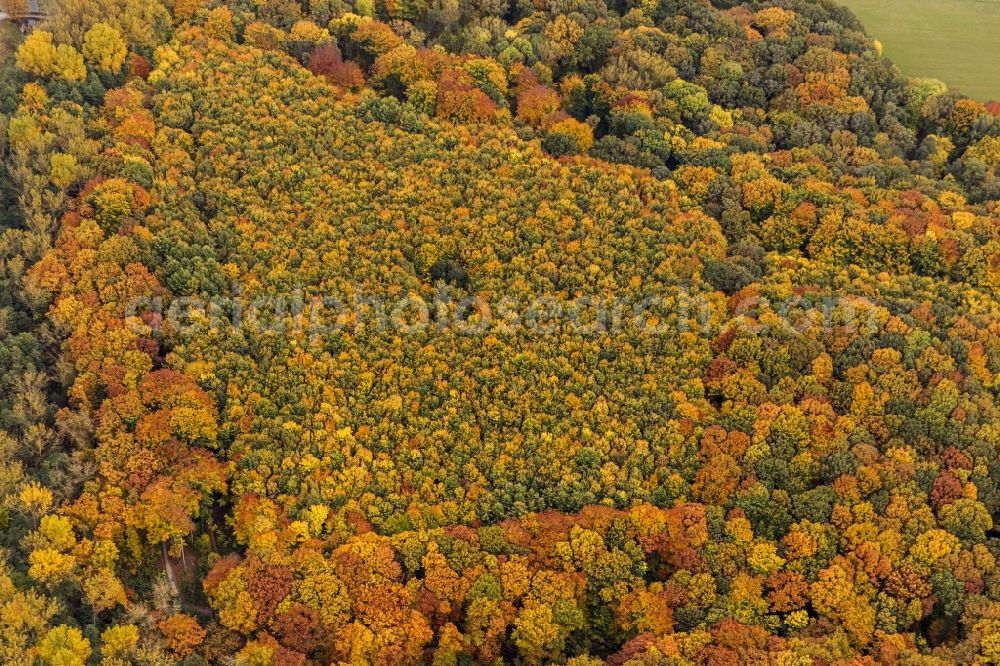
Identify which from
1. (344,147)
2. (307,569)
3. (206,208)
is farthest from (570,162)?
(307,569)

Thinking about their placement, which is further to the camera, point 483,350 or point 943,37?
point 943,37

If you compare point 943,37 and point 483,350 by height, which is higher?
point 943,37

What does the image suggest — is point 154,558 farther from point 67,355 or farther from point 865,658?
point 865,658

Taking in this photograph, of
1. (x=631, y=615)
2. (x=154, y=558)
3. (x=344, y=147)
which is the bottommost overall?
(x=154, y=558)

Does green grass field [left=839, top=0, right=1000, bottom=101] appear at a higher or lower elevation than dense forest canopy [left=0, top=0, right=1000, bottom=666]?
higher
